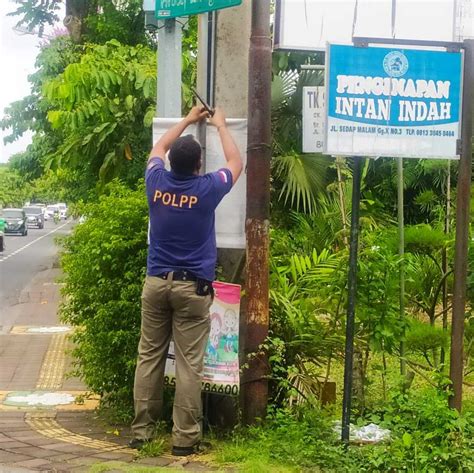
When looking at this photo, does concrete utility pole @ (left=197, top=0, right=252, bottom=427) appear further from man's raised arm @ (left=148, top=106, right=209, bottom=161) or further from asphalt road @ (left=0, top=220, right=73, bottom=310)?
asphalt road @ (left=0, top=220, right=73, bottom=310)

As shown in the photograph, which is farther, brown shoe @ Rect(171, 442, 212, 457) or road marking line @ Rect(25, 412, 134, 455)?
road marking line @ Rect(25, 412, 134, 455)

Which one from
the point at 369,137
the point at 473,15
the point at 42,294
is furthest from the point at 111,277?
the point at 42,294

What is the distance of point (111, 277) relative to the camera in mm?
5555

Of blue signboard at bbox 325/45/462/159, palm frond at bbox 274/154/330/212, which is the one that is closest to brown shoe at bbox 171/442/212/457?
blue signboard at bbox 325/45/462/159

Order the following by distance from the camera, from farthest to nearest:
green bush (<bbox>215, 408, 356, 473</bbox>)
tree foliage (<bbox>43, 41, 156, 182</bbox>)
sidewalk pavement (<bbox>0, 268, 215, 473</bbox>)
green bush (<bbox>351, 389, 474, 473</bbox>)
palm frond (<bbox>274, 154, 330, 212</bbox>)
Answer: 1. palm frond (<bbox>274, 154, 330, 212</bbox>)
2. tree foliage (<bbox>43, 41, 156, 182</bbox>)
3. sidewalk pavement (<bbox>0, 268, 215, 473</bbox>)
4. green bush (<bbox>215, 408, 356, 473</bbox>)
5. green bush (<bbox>351, 389, 474, 473</bbox>)

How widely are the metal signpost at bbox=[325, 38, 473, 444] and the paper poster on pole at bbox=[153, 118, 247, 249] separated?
77 centimetres

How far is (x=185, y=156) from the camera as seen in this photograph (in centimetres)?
473

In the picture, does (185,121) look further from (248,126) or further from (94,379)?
(94,379)

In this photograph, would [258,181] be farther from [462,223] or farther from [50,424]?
[50,424]

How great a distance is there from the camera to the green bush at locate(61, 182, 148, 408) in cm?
541

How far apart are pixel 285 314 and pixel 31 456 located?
1.74 metres

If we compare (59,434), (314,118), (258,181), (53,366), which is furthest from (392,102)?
(53,366)

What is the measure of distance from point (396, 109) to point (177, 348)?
1780mm

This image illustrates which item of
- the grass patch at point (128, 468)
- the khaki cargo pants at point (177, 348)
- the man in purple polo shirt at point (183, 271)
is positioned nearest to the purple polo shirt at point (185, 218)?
the man in purple polo shirt at point (183, 271)
